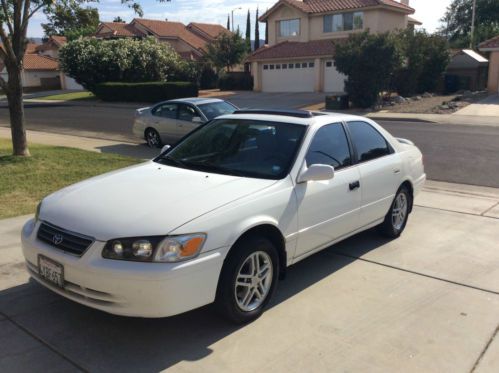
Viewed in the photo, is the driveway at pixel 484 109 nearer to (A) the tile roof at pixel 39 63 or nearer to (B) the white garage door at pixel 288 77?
(B) the white garage door at pixel 288 77

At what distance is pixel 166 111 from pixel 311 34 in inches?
1142

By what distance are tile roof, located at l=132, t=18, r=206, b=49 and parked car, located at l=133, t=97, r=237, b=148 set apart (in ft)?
144

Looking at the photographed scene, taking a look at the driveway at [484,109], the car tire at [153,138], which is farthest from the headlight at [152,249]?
the driveway at [484,109]

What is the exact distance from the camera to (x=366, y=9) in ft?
118

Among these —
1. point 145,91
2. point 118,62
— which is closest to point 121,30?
point 118,62

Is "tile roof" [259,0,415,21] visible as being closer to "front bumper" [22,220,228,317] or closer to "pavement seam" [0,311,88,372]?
"front bumper" [22,220,228,317]

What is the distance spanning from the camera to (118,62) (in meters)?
38.3

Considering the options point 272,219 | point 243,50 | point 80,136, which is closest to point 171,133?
point 80,136

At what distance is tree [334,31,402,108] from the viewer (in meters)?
24.3

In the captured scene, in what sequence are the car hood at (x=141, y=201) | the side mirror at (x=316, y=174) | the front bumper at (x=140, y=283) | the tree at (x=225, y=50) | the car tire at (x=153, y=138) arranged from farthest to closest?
the tree at (x=225, y=50) < the car tire at (x=153, y=138) < the side mirror at (x=316, y=174) < the car hood at (x=141, y=201) < the front bumper at (x=140, y=283)

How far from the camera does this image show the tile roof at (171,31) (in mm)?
55250

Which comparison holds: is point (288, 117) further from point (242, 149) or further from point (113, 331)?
point (113, 331)

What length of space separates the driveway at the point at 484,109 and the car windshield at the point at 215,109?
13.8 meters

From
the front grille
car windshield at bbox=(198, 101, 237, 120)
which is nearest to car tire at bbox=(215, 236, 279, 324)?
the front grille
